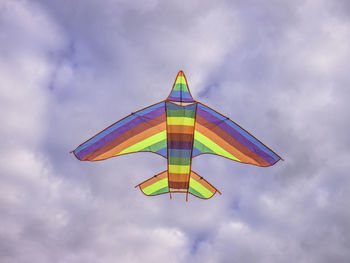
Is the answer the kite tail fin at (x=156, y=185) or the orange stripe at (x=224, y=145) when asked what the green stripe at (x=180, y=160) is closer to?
the kite tail fin at (x=156, y=185)

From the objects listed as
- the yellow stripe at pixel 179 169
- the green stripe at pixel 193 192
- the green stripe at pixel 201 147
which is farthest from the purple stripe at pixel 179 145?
the green stripe at pixel 193 192

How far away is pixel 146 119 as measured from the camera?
7609mm

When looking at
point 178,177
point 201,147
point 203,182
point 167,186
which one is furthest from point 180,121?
point 167,186

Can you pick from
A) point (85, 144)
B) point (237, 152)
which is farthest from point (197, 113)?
point (85, 144)

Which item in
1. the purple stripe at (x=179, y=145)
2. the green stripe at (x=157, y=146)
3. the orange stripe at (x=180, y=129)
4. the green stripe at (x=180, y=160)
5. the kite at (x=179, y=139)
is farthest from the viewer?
the green stripe at (x=180, y=160)

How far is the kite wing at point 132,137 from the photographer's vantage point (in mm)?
7453

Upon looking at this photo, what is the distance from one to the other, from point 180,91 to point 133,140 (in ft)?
6.69

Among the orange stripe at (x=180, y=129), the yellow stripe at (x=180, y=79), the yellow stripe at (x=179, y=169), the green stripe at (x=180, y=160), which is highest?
the yellow stripe at (x=180, y=79)

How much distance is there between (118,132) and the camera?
764 centimetres

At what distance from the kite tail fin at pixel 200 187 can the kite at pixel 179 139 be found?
0.09ft

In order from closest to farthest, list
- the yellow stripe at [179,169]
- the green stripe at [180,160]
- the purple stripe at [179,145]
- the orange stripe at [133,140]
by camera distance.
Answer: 1. the orange stripe at [133,140]
2. the purple stripe at [179,145]
3. the green stripe at [180,160]
4. the yellow stripe at [179,169]

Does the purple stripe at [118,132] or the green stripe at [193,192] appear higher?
the purple stripe at [118,132]

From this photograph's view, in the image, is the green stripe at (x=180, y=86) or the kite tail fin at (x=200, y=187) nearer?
the green stripe at (x=180, y=86)

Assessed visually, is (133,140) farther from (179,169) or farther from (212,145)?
(212,145)
